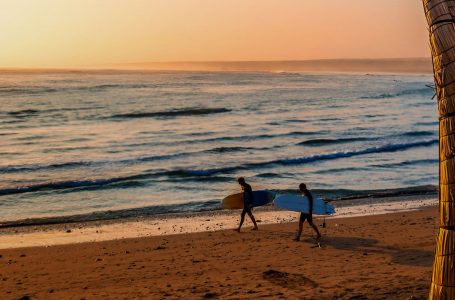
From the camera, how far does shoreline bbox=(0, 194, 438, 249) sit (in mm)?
15992

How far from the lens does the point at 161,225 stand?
17.4 metres

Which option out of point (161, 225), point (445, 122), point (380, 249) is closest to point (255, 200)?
point (161, 225)

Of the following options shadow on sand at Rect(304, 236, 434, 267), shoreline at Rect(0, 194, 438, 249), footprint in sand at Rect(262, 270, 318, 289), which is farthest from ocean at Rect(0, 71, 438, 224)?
footprint in sand at Rect(262, 270, 318, 289)

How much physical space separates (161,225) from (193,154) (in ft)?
49.1

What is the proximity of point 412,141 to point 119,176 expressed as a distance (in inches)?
735

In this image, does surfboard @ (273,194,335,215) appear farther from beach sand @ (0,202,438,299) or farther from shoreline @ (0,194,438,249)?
shoreline @ (0,194,438,249)

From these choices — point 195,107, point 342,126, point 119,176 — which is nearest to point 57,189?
point 119,176

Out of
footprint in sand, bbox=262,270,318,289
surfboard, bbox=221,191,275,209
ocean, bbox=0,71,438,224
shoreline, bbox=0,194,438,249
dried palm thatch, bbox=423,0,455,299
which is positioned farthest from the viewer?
ocean, bbox=0,71,438,224

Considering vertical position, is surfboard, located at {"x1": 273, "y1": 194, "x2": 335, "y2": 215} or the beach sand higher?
surfboard, located at {"x1": 273, "y1": 194, "x2": 335, "y2": 215}

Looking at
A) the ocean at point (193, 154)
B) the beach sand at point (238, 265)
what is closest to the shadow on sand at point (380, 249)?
the beach sand at point (238, 265)

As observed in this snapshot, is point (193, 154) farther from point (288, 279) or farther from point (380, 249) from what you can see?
point (288, 279)

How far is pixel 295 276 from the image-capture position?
11.5 meters

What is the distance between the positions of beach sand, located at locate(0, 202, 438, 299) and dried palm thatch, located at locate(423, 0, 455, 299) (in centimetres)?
553

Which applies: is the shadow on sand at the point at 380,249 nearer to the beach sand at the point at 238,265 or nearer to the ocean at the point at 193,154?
the beach sand at the point at 238,265
